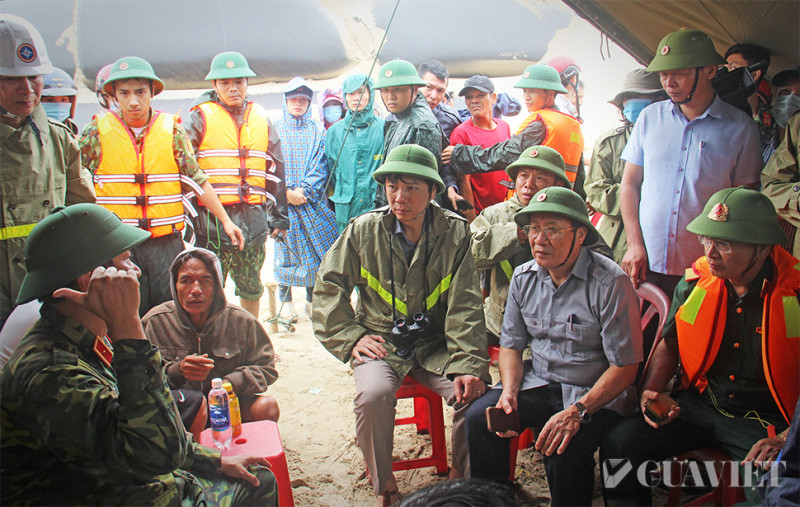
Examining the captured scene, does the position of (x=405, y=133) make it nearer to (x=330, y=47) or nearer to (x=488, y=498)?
(x=330, y=47)

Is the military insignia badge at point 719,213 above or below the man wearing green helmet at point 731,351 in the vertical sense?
above

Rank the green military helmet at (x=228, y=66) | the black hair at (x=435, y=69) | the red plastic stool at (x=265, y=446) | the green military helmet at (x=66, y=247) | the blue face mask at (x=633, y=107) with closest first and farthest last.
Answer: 1. the green military helmet at (x=66, y=247)
2. the red plastic stool at (x=265, y=446)
3. the green military helmet at (x=228, y=66)
4. the blue face mask at (x=633, y=107)
5. the black hair at (x=435, y=69)

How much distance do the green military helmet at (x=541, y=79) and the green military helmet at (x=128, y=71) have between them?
1923 mm

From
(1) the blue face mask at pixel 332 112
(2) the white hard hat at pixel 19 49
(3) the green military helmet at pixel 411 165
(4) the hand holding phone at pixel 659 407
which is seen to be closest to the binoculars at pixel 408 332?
(3) the green military helmet at pixel 411 165

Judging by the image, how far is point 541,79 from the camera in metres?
3.19

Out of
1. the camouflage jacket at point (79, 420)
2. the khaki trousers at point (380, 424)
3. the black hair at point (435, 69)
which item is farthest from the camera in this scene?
the black hair at point (435, 69)

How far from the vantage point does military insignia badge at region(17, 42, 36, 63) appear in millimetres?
2178

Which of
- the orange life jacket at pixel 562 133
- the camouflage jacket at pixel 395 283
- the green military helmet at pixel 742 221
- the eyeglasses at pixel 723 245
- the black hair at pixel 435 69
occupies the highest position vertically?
the black hair at pixel 435 69

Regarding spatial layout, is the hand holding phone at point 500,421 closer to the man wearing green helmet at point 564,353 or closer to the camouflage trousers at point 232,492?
the man wearing green helmet at point 564,353

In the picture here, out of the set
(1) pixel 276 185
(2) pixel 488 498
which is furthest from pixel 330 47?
(2) pixel 488 498

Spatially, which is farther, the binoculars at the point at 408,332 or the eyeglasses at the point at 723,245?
the binoculars at the point at 408,332

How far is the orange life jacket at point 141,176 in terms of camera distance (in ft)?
8.49

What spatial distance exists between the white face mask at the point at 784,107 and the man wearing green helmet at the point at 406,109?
1.71 metres

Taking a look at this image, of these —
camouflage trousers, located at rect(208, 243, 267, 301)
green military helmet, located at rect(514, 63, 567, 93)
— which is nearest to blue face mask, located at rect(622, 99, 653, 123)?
green military helmet, located at rect(514, 63, 567, 93)
